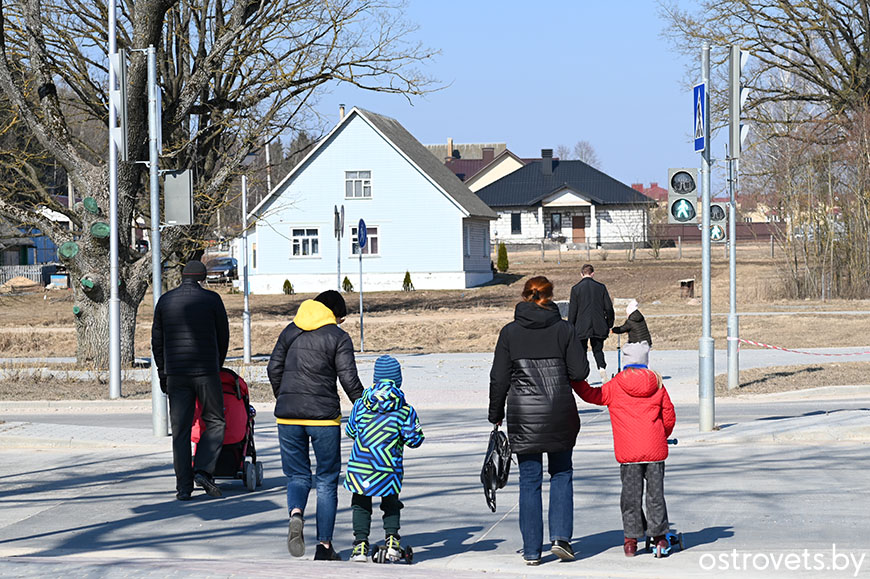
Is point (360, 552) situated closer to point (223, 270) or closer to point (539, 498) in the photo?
point (539, 498)

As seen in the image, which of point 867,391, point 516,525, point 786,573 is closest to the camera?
point 786,573

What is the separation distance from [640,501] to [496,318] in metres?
25.5

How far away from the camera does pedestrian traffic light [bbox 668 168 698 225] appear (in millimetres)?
13016

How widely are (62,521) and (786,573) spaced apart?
544cm

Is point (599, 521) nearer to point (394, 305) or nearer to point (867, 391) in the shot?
point (867, 391)

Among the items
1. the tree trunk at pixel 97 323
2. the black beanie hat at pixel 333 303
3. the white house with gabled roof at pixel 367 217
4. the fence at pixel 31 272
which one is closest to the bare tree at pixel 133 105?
the tree trunk at pixel 97 323

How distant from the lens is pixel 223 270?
211 feet

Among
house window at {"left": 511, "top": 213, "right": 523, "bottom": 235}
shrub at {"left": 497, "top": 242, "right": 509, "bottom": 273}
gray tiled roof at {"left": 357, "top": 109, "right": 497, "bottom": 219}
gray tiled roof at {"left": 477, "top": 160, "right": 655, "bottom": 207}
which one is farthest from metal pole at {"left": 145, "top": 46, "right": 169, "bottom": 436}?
house window at {"left": 511, "top": 213, "right": 523, "bottom": 235}

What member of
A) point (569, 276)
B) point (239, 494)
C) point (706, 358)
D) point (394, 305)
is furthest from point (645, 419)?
point (569, 276)

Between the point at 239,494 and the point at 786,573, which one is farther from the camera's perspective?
the point at 239,494

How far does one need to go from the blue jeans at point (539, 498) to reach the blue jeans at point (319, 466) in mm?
1234

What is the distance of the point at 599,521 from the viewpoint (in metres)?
8.30

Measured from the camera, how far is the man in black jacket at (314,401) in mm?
7219

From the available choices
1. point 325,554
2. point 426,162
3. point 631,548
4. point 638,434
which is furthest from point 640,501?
point 426,162
